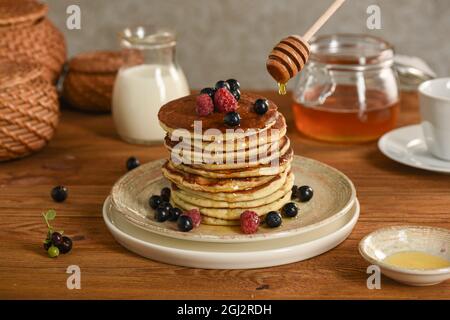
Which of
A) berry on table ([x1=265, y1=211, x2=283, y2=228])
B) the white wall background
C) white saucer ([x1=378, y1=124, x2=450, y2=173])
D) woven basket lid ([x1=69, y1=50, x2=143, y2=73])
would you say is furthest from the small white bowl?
the white wall background

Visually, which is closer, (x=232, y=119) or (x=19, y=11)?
(x=232, y=119)

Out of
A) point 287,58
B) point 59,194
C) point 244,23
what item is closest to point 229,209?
point 287,58

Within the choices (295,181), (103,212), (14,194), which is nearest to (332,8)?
(295,181)

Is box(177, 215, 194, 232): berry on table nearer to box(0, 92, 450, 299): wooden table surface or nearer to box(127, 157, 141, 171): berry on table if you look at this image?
box(0, 92, 450, 299): wooden table surface

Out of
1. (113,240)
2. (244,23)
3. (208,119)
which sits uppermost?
(208,119)

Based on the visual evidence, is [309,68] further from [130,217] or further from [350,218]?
[130,217]

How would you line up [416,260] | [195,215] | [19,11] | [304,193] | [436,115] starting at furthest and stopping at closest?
[19,11]
[436,115]
[304,193]
[195,215]
[416,260]

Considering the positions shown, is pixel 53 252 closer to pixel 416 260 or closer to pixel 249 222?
pixel 249 222
